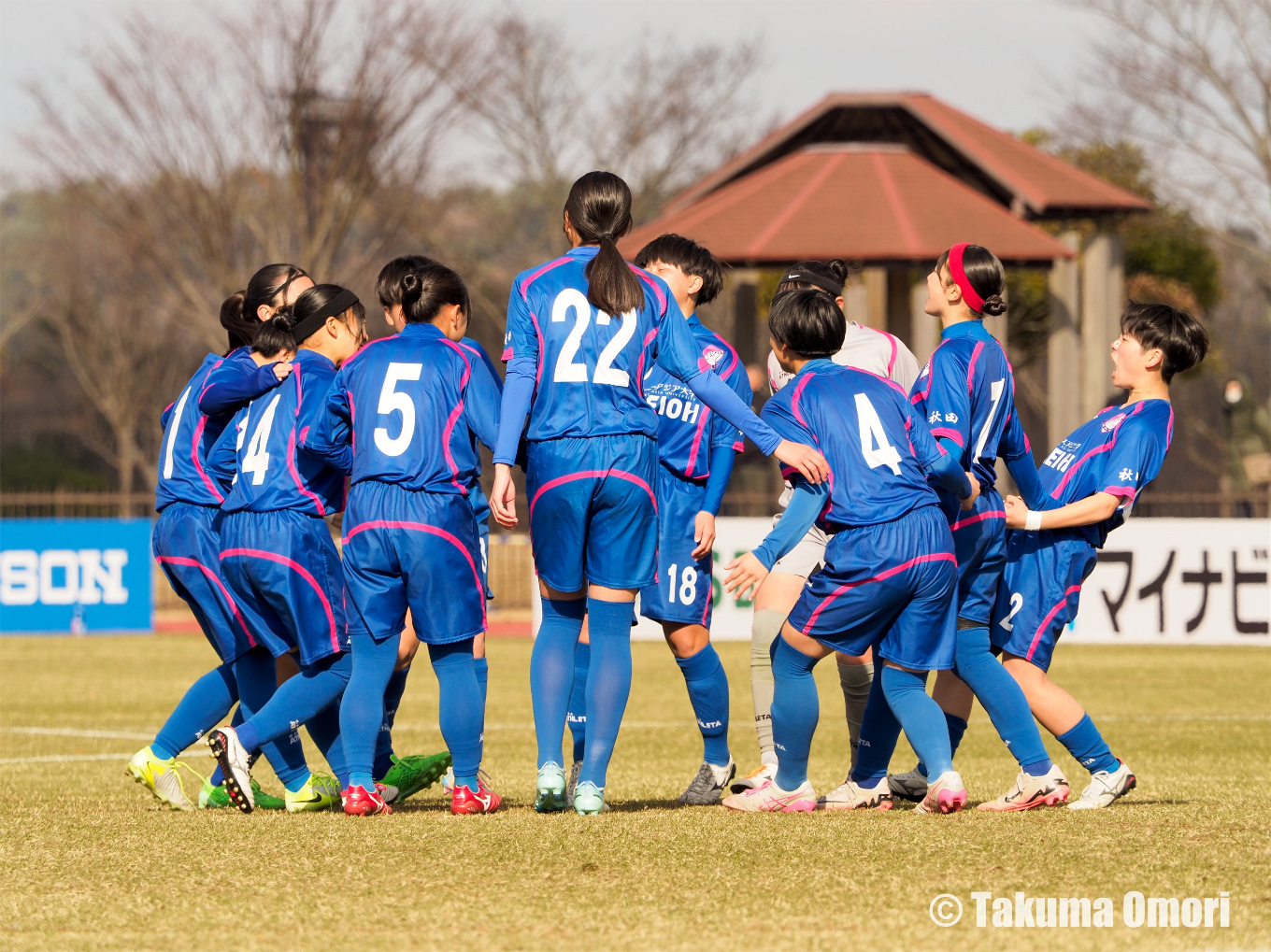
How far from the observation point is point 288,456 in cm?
539

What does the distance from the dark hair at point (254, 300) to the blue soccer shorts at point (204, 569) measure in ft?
2.29

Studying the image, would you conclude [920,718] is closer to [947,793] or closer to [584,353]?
[947,793]

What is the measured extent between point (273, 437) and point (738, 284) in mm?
19224

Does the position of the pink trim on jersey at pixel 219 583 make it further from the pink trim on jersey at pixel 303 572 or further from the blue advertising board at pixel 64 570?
the blue advertising board at pixel 64 570

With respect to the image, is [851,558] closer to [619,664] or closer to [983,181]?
[619,664]

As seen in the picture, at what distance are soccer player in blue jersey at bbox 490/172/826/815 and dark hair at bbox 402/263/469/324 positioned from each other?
351 millimetres

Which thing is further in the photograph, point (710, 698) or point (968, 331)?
point (710, 698)

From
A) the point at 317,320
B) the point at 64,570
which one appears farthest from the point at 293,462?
the point at 64,570

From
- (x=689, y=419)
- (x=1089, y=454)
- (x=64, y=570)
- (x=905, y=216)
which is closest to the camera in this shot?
(x=1089, y=454)

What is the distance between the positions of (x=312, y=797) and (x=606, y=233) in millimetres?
2179

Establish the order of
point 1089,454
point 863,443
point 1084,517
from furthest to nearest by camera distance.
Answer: point 1089,454 < point 1084,517 < point 863,443

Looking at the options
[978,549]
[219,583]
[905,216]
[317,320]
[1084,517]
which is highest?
[905,216]

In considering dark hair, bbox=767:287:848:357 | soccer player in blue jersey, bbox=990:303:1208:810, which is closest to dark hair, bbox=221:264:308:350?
dark hair, bbox=767:287:848:357

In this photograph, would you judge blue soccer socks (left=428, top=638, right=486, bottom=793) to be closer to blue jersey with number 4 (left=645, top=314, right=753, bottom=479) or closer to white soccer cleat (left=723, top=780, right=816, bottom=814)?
white soccer cleat (left=723, top=780, right=816, bottom=814)
